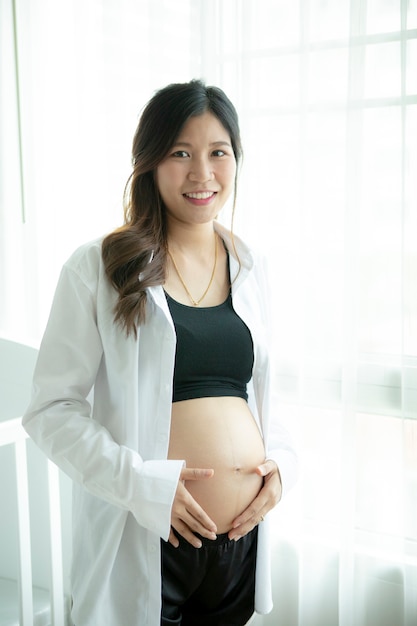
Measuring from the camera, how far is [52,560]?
1517 millimetres

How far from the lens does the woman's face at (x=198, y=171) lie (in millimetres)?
1238

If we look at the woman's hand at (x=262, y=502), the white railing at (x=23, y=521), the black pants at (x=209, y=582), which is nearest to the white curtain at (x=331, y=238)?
the woman's hand at (x=262, y=502)

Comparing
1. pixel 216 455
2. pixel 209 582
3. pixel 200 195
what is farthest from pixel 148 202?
pixel 209 582

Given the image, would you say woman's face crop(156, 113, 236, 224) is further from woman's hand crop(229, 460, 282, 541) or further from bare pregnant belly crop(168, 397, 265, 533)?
woman's hand crop(229, 460, 282, 541)

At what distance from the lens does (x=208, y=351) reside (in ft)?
3.98

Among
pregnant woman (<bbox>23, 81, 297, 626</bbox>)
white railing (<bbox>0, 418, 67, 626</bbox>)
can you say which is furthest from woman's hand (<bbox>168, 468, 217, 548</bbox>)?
white railing (<bbox>0, 418, 67, 626</bbox>)

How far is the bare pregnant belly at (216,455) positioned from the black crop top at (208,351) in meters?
0.03

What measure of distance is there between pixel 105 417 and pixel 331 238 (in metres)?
0.74

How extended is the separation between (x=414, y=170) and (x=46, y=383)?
3.08 feet

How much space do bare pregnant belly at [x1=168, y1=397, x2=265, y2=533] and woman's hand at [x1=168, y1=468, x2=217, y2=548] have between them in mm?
50

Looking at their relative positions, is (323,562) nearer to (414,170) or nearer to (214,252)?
(214,252)

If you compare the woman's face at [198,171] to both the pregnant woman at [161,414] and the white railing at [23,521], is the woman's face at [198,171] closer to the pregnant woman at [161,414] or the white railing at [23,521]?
the pregnant woman at [161,414]

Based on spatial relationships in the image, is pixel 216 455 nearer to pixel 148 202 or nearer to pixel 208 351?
pixel 208 351

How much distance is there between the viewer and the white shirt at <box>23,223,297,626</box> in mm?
1134
